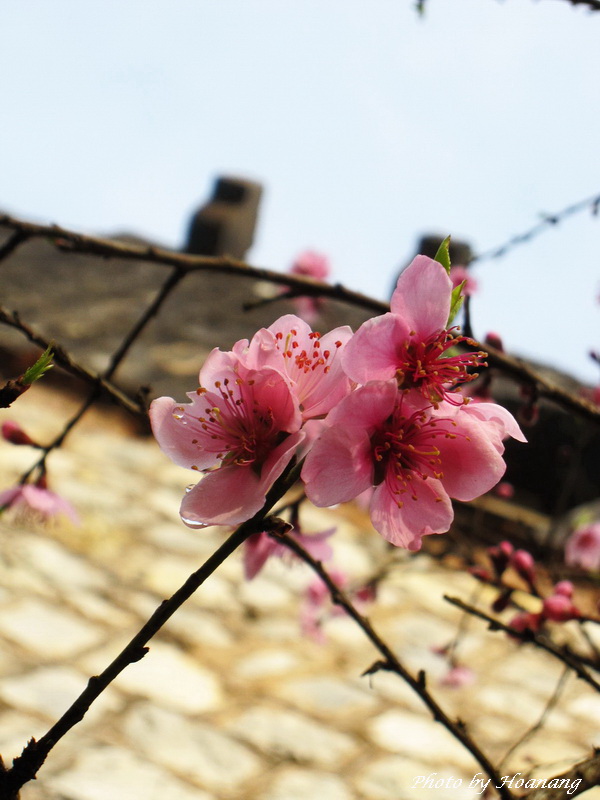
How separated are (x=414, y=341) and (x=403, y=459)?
86mm

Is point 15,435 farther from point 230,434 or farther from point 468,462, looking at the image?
point 468,462

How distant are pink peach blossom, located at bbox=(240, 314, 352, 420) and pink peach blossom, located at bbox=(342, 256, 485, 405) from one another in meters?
0.02

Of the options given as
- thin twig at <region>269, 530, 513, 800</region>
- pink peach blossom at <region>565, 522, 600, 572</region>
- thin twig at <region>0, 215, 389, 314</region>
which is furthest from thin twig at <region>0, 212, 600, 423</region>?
pink peach blossom at <region>565, 522, 600, 572</region>

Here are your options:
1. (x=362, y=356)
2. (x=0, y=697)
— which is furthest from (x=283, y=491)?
(x=0, y=697)

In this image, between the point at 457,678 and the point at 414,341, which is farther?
the point at 457,678

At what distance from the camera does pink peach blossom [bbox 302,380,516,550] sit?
509mm

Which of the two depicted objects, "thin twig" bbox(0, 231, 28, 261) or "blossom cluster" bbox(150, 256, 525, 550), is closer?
"blossom cluster" bbox(150, 256, 525, 550)

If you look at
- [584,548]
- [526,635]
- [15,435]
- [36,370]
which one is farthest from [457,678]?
[36,370]

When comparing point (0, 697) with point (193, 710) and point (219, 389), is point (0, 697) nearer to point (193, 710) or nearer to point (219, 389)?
point (193, 710)

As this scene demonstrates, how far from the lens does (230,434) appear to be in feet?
2.02

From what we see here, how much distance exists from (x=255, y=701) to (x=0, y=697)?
763 mm

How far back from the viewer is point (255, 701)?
2.41 metres

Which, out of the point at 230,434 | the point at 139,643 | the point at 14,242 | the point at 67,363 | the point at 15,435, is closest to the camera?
the point at 139,643

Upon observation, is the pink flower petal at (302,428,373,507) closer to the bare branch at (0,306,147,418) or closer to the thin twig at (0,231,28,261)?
the bare branch at (0,306,147,418)
